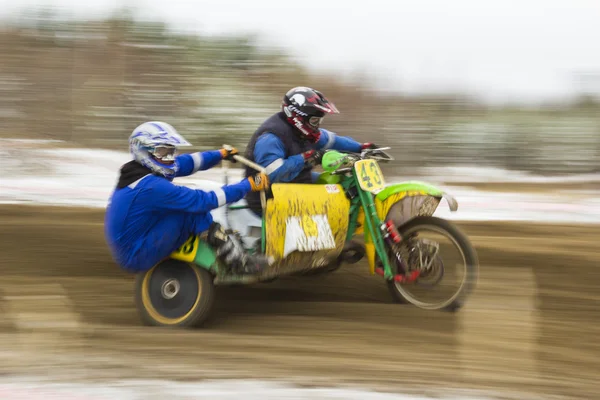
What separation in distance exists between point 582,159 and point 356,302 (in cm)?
793

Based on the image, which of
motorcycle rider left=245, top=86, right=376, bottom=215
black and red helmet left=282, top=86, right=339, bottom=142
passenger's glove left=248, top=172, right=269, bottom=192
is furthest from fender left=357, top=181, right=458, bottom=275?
passenger's glove left=248, top=172, right=269, bottom=192

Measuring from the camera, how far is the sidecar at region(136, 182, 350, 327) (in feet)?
18.6

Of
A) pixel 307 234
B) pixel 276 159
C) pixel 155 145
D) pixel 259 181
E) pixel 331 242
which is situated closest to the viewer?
pixel 155 145

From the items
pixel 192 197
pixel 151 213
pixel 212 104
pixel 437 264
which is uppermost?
pixel 212 104

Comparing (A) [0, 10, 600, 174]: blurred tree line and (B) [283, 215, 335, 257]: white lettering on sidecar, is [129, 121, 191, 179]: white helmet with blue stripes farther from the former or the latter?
(A) [0, 10, 600, 174]: blurred tree line

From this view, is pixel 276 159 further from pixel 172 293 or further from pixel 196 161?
pixel 172 293

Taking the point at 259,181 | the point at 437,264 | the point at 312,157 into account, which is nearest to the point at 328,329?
the point at 437,264

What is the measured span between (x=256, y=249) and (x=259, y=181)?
21.6 inches

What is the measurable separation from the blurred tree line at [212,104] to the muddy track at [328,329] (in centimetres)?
579

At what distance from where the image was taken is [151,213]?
5516 millimetres

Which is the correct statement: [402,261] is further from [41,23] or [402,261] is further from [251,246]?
[41,23]

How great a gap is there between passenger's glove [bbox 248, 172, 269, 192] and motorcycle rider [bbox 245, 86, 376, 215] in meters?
0.18

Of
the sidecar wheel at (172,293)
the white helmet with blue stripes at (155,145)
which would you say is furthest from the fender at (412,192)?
the white helmet with blue stripes at (155,145)

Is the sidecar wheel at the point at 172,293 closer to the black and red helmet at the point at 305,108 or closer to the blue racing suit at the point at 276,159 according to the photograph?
the blue racing suit at the point at 276,159
